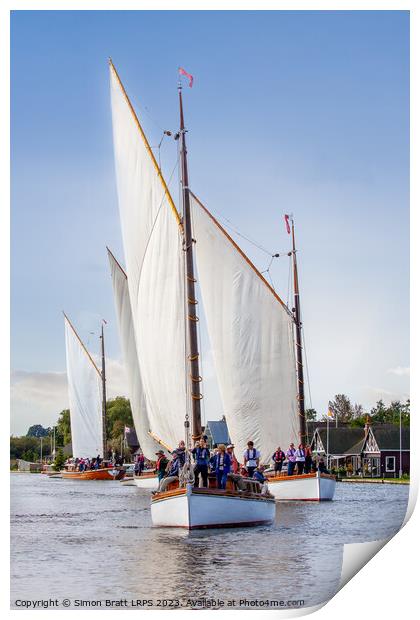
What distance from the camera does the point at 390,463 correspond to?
11.9 metres

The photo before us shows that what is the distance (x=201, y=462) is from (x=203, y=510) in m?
0.66

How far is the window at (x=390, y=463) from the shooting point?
37.0 feet

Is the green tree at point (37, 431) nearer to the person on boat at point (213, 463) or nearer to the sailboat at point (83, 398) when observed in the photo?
the sailboat at point (83, 398)

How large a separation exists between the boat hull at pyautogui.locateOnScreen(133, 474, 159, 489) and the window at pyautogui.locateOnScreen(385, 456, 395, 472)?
1610 centimetres

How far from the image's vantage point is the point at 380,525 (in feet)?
34.1

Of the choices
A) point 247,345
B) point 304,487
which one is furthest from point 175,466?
point 304,487

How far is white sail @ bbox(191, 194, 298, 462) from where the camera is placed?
1986cm

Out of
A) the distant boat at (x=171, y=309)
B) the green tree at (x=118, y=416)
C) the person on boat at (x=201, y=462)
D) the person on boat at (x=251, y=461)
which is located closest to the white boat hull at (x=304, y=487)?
the distant boat at (x=171, y=309)

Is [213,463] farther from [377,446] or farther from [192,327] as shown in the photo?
[377,446]

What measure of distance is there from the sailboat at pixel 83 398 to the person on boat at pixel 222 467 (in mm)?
1949

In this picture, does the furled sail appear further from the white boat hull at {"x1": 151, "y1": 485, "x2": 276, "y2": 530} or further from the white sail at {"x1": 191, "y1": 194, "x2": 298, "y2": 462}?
the white boat hull at {"x1": 151, "y1": 485, "x2": 276, "y2": 530}

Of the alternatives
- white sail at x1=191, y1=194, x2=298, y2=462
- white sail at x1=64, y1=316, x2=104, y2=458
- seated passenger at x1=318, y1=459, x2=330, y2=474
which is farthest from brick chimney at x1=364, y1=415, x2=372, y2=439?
seated passenger at x1=318, y1=459, x2=330, y2=474
